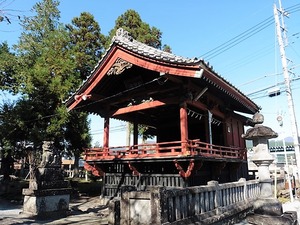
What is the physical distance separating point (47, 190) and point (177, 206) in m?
7.46

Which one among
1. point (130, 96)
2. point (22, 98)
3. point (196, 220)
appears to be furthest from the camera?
point (22, 98)

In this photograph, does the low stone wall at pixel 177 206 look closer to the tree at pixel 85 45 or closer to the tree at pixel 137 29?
the tree at pixel 85 45

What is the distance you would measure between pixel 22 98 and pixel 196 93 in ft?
50.3

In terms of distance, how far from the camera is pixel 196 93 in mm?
13227

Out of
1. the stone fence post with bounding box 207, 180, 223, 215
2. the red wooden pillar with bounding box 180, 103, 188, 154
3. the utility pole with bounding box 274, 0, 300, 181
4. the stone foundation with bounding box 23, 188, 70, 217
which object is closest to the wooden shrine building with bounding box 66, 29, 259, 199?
the red wooden pillar with bounding box 180, 103, 188, 154

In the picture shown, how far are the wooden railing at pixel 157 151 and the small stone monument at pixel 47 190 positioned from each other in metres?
3.62

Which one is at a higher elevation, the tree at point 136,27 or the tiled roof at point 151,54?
the tree at point 136,27

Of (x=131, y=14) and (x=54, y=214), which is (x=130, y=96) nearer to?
(x=54, y=214)

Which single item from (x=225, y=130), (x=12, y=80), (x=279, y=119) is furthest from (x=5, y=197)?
(x=279, y=119)

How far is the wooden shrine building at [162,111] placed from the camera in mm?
12250

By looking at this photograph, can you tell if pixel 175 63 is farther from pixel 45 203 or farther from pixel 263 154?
pixel 45 203

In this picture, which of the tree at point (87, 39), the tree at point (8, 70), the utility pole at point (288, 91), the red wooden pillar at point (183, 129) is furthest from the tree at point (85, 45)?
the utility pole at point (288, 91)

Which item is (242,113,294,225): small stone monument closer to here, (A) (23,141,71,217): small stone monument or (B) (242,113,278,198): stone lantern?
(B) (242,113,278,198): stone lantern

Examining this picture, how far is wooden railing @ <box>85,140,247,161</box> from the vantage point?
1181cm
